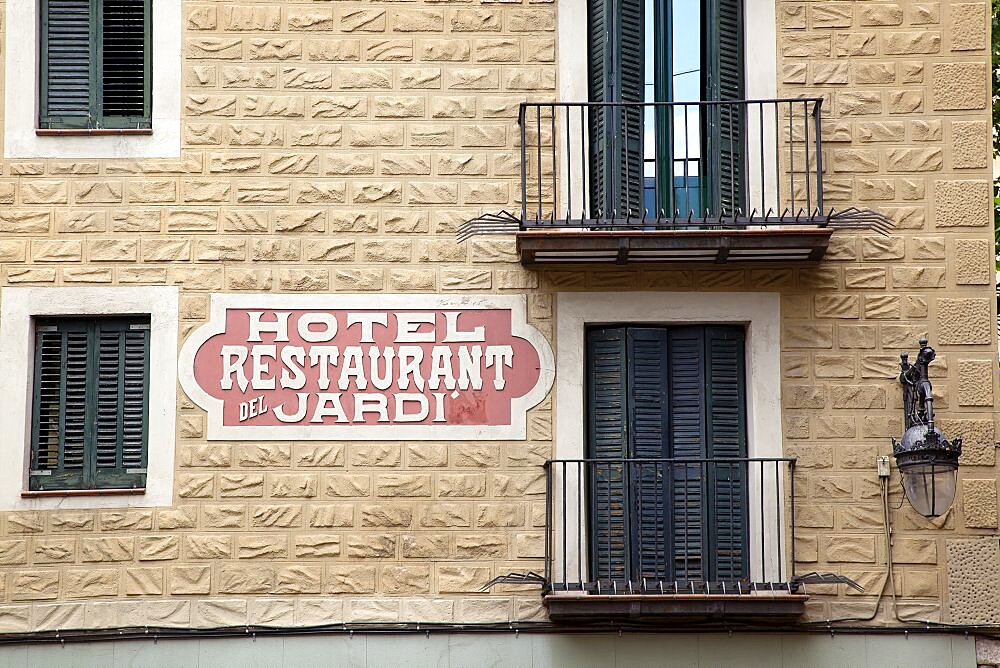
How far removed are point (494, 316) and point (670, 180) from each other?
5.96 feet

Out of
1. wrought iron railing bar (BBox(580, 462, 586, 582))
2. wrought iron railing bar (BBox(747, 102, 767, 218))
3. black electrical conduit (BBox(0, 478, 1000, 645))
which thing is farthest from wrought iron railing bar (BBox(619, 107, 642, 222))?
black electrical conduit (BBox(0, 478, 1000, 645))

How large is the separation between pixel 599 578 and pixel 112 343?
4193 mm

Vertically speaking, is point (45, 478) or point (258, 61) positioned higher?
point (258, 61)

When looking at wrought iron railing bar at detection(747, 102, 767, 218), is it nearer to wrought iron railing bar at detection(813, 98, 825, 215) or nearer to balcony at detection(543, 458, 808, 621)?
Result: wrought iron railing bar at detection(813, 98, 825, 215)

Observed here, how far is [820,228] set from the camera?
1216 cm

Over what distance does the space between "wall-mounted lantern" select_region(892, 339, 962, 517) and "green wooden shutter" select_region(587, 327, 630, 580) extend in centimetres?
211

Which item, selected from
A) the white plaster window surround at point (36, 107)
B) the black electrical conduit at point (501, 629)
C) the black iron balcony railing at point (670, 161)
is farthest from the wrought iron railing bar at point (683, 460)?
the white plaster window surround at point (36, 107)

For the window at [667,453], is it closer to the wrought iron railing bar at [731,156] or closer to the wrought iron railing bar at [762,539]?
the wrought iron railing bar at [762,539]

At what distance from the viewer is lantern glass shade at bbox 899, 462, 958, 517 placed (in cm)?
1146

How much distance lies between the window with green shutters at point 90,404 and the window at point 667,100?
12.8 ft

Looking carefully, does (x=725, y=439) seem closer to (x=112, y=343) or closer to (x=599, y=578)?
(x=599, y=578)

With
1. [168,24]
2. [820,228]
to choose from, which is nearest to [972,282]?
[820,228]

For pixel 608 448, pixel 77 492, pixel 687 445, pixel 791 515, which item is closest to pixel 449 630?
pixel 608 448

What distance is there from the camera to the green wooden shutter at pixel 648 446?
476 inches
